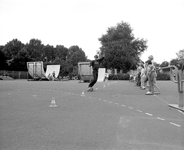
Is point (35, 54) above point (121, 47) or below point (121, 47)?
above

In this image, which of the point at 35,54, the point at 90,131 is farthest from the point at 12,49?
the point at 90,131

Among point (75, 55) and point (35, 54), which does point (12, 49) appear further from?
point (75, 55)

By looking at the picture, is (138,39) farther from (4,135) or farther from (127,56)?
(4,135)

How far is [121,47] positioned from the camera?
57031mm

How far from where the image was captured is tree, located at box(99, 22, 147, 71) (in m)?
56.5

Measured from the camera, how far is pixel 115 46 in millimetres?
56500

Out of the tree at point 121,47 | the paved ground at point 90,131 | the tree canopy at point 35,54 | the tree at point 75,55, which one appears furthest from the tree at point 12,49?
the paved ground at point 90,131

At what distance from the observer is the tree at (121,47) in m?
56.5

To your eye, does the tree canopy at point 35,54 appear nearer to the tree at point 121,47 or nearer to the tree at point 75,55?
the tree at point 75,55

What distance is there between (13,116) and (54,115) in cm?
105

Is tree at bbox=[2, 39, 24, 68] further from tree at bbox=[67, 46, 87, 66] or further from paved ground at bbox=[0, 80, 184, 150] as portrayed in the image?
paved ground at bbox=[0, 80, 184, 150]

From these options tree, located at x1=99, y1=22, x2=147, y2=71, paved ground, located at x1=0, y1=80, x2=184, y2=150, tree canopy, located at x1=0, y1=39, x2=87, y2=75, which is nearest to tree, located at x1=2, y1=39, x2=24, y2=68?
tree canopy, located at x1=0, y1=39, x2=87, y2=75

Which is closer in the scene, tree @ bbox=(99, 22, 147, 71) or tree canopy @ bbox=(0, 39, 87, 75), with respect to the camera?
tree @ bbox=(99, 22, 147, 71)

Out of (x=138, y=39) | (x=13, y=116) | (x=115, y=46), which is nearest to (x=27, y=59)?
(x=115, y=46)
